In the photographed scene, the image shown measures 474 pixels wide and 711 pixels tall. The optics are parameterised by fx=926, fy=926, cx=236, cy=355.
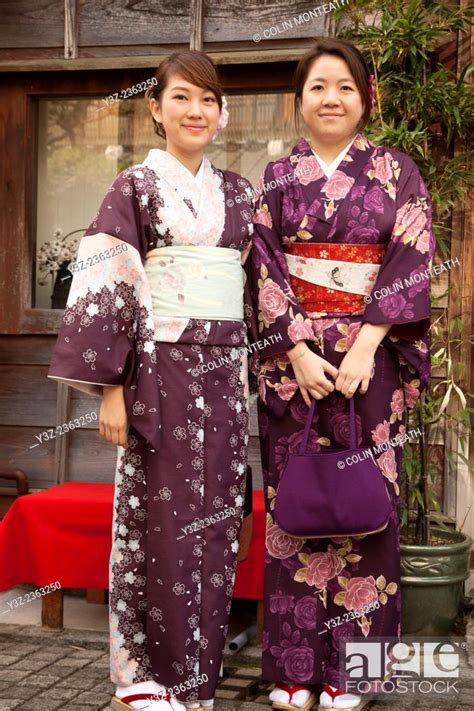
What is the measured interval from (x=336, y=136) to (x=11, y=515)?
234cm

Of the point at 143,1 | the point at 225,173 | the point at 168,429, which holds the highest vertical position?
the point at 143,1

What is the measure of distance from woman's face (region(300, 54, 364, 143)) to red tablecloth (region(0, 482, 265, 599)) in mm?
1774

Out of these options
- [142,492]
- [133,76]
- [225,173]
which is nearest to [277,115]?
[133,76]

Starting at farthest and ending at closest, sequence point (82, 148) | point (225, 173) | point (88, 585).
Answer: point (82, 148)
point (88, 585)
point (225, 173)

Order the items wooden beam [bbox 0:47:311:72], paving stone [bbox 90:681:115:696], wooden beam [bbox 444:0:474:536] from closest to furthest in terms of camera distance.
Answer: paving stone [bbox 90:681:115:696] < wooden beam [bbox 444:0:474:536] < wooden beam [bbox 0:47:311:72]

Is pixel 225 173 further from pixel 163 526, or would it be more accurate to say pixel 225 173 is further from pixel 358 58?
pixel 163 526

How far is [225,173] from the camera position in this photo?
3.53 metres

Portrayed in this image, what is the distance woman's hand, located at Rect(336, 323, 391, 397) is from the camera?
10.6 ft

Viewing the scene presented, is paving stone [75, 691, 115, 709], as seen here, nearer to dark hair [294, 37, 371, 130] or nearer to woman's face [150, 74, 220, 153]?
woman's face [150, 74, 220, 153]

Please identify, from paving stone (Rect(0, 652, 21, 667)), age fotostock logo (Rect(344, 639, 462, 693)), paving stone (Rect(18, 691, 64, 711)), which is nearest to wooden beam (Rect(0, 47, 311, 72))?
age fotostock logo (Rect(344, 639, 462, 693))

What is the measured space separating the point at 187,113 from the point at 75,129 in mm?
2151

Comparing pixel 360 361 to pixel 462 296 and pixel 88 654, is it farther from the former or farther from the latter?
pixel 88 654

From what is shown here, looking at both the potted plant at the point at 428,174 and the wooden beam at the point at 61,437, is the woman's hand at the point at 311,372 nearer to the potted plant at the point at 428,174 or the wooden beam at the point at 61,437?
the potted plant at the point at 428,174

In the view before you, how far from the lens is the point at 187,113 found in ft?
10.7
